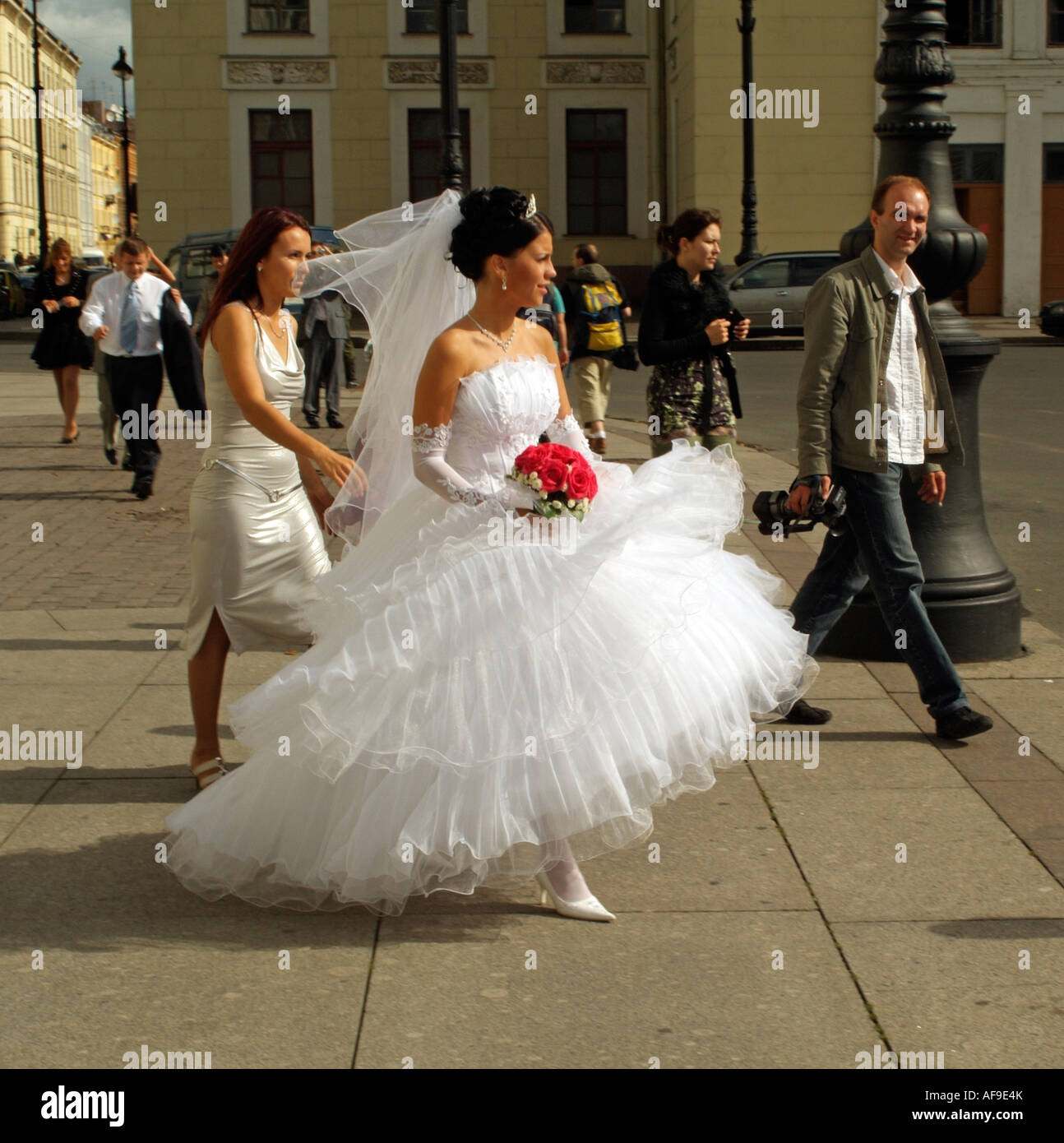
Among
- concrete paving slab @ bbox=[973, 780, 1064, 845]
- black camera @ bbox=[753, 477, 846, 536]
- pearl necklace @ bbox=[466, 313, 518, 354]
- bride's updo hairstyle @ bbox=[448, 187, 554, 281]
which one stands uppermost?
bride's updo hairstyle @ bbox=[448, 187, 554, 281]

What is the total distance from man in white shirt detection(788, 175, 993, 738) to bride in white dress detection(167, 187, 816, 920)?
1102mm

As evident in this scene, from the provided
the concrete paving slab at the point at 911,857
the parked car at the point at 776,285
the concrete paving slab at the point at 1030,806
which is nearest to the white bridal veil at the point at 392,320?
the concrete paving slab at the point at 911,857

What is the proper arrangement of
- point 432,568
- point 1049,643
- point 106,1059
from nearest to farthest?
point 106,1059, point 432,568, point 1049,643

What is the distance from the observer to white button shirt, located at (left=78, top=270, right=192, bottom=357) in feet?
37.1

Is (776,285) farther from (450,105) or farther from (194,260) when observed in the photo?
(450,105)

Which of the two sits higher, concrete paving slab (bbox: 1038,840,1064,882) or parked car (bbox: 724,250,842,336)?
parked car (bbox: 724,250,842,336)

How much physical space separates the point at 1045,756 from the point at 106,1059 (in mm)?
3393

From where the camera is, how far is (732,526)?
14.7ft

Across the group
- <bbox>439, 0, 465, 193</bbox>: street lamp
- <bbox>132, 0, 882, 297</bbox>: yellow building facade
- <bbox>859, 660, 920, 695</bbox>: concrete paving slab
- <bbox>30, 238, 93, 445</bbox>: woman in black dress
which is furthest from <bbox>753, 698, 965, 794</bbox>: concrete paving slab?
<bbox>132, 0, 882, 297</bbox>: yellow building facade

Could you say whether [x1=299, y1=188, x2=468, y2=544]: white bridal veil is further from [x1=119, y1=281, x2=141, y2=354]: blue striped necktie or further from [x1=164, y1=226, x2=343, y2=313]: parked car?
[x1=164, y1=226, x2=343, y2=313]: parked car

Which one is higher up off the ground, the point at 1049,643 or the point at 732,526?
the point at 732,526

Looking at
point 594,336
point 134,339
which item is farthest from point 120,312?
point 594,336
